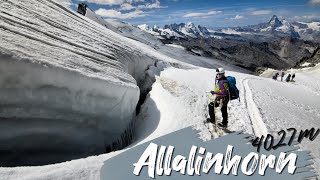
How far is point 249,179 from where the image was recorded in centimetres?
949

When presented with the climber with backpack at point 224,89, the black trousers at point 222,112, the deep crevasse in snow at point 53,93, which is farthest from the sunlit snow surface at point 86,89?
the climber with backpack at point 224,89

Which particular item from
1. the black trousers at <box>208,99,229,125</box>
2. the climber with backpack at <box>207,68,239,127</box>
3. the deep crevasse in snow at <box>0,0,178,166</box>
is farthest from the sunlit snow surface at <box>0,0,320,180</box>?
the climber with backpack at <box>207,68,239,127</box>

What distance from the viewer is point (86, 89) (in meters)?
10.6

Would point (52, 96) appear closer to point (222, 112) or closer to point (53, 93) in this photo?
point (53, 93)

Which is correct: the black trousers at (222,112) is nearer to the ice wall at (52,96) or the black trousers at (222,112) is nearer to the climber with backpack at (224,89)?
the climber with backpack at (224,89)

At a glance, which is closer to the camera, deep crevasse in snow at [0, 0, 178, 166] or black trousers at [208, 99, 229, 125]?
deep crevasse in snow at [0, 0, 178, 166]

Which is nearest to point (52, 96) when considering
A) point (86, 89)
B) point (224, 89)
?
point (86, 89)

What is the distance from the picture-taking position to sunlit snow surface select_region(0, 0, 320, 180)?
8648 millimetres

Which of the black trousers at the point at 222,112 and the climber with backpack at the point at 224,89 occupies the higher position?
the climber with backpack at the point at 224,89

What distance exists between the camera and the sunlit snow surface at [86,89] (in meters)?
8.65

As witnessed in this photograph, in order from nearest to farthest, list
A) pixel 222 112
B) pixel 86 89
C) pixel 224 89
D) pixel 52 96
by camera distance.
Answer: pixel 52 96
pixel 86 89
pixel 224 89
pixel 222 112

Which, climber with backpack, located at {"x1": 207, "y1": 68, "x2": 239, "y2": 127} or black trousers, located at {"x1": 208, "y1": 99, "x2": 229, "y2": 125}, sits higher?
climber with backpack, located at {"x1": 207, "y1": 68, "x2": 239, "y2": 127}

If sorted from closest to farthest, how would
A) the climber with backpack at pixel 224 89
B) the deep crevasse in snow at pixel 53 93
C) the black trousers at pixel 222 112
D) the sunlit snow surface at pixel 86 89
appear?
1. the sunlit snow surface at pixel 86 89
2. the deep crevasse in snow at pixel 53 93
3. the climber with backpack at pixel 224 89
4. the black trousers at pixel 222 112

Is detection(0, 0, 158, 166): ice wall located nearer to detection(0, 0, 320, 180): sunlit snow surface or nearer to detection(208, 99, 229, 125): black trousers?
detection(0, 0, 320, 180): sunlit snow surface
